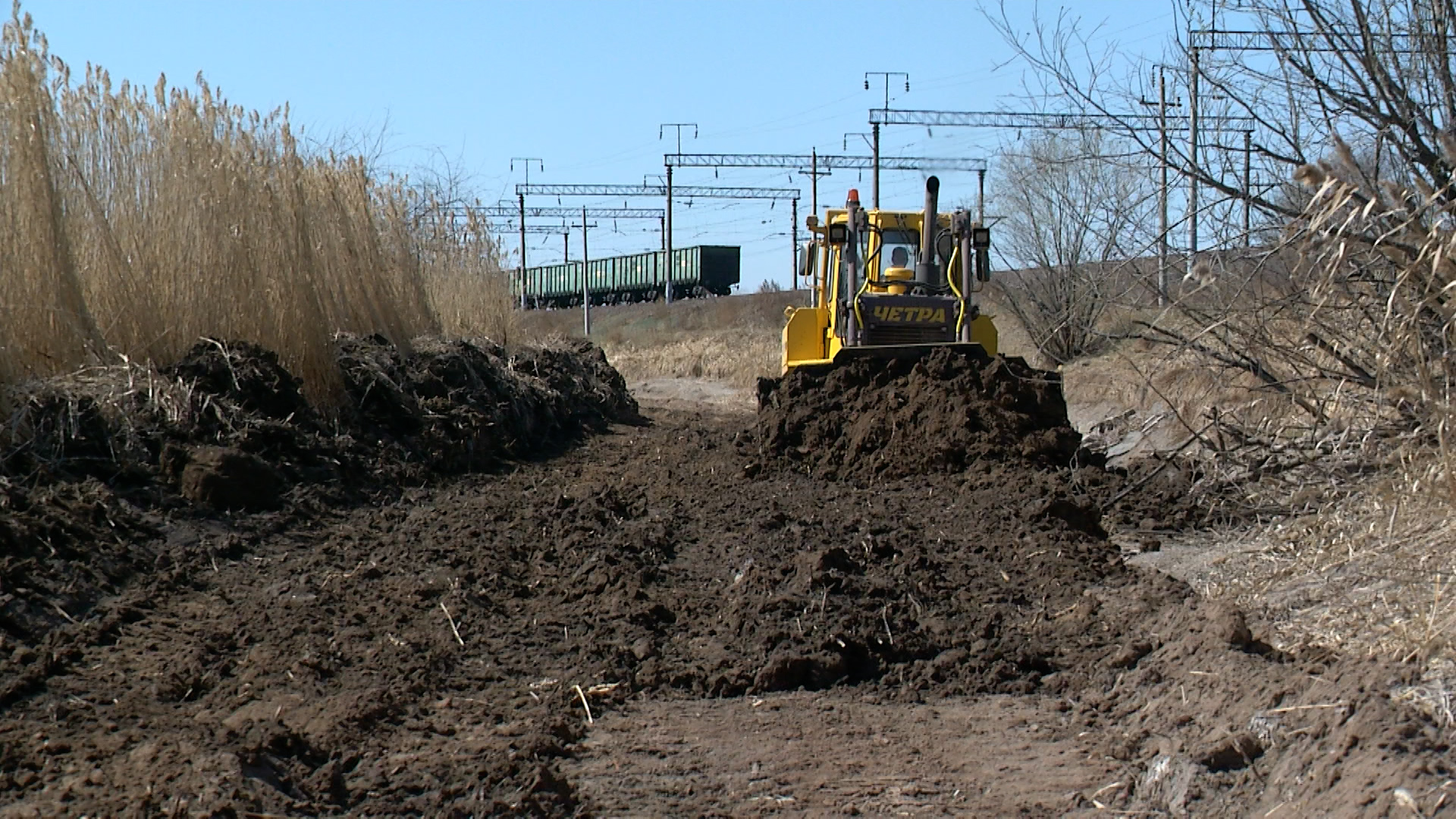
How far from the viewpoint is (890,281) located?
42.6ft

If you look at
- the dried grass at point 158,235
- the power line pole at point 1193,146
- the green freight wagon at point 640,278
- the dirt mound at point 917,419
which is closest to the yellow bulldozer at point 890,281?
the dirt mound at point 917,419

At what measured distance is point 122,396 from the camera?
22.8 feet

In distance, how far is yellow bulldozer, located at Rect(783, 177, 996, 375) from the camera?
40.2ft

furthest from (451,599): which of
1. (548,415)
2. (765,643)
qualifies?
(548,415)

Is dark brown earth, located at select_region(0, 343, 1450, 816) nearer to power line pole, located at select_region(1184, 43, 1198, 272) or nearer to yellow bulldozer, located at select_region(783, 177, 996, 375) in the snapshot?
power line pole, located at select_region(1184, 43, 1198, 272)

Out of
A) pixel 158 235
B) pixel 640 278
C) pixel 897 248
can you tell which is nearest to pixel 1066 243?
pixel 897 248

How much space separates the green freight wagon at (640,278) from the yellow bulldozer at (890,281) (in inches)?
1470

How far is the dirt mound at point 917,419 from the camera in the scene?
939 cm

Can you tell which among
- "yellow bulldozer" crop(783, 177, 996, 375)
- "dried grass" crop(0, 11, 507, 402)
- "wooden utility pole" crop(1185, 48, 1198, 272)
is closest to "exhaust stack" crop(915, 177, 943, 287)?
"yellow bulldozer" crop(783, 177, 996, 375)

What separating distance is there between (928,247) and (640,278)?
44.2m

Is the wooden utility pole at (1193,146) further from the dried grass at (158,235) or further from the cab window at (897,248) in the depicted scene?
the cab window at (897,248)

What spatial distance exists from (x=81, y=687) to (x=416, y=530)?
294cm

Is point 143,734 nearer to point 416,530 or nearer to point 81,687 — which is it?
point 81,687

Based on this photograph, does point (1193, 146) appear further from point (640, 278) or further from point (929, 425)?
point (640, 278)
